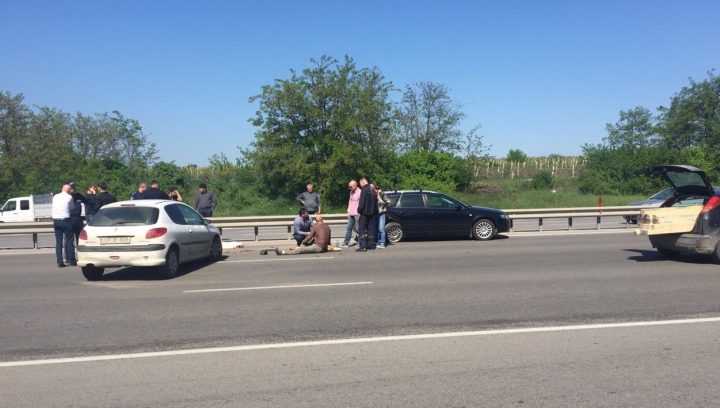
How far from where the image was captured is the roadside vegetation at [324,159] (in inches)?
1337

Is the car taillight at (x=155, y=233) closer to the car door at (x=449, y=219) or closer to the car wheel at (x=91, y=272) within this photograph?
the car wheel at (x=91, y=272)

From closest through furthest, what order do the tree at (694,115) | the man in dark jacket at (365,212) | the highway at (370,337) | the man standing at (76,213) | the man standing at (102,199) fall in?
the highway at (370,337) < the man standing at (76,213) < the man standing at (102,199) < the man in dark jacket at (365,212) < the tree at (694,115)

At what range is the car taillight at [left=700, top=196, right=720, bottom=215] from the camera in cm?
1148

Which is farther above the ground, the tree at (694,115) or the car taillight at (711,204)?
the tree at (694,115)

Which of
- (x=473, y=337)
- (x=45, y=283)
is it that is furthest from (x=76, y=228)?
(x=473, y=337)

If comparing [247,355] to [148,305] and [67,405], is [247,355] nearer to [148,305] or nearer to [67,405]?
[67,405]

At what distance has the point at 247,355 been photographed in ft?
19.6

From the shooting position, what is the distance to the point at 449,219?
17.4 meters

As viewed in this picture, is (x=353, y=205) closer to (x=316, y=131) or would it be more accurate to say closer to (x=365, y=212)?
(x=365, y=212)

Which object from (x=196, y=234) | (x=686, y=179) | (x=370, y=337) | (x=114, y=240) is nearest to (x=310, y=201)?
(x=196, y=234)

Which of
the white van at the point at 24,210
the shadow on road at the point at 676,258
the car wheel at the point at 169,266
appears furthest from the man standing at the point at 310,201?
the white van at the point at 24,210

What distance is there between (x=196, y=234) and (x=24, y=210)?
984 inches

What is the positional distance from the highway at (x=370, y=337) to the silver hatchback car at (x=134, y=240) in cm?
43

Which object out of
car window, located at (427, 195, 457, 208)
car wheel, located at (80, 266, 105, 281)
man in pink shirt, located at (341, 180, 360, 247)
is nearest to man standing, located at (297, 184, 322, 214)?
man in pink shirt, located at (341, 180, 360, 247)
